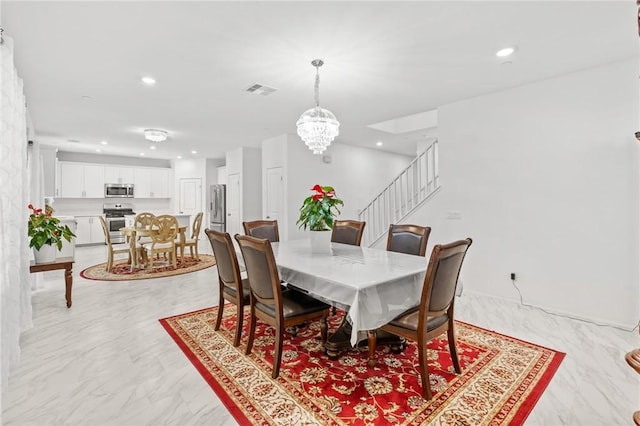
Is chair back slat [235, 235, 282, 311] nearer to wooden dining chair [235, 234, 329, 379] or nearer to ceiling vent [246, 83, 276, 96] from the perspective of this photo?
wooden dining chair [235, 234, 329, 379]

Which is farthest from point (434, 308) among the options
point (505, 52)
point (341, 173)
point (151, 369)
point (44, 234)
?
point (341, 173)

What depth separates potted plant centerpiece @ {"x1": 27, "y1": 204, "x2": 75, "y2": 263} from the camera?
316 centimetres

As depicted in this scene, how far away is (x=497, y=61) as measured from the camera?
116 inches

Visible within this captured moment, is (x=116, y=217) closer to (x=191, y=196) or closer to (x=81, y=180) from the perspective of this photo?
(x=81, y=180)

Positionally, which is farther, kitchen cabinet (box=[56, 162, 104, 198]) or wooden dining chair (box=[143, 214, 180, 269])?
kitchen cabinet (box=[56, 162, 104, 198])

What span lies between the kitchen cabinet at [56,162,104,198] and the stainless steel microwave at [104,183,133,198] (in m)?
0.12

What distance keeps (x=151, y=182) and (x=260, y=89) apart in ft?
23.3

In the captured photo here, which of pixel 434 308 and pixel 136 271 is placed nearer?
pixel 434 308

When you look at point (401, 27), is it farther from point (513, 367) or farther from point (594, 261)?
point (594, 261)

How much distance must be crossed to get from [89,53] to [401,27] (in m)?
2.75

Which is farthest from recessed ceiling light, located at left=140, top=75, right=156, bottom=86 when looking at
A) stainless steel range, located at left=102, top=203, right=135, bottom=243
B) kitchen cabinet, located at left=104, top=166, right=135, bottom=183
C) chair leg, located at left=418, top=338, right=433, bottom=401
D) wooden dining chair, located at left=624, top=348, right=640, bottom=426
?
kitchen cabinet, located at left=104, top=166, right=135, bottom=183

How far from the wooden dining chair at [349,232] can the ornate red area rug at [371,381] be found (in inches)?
47.2

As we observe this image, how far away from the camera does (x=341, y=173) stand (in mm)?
6922

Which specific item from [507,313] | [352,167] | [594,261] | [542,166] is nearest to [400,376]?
[507,313]
